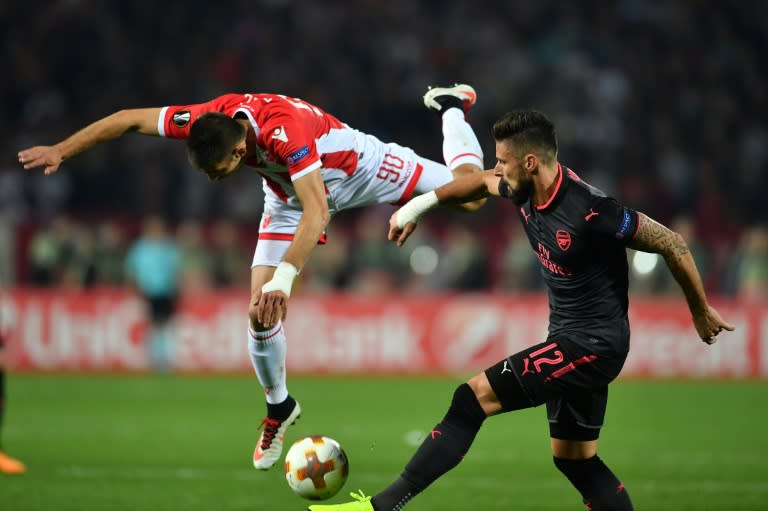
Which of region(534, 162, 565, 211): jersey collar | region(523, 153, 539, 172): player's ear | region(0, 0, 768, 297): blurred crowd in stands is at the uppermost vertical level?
region(0, 0, 768, 297): blurred crowd in stands

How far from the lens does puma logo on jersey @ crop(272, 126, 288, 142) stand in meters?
6.50

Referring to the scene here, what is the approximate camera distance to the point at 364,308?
56.9 ft

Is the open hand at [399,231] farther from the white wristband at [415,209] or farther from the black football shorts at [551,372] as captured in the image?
the black football shorts at [551,372]

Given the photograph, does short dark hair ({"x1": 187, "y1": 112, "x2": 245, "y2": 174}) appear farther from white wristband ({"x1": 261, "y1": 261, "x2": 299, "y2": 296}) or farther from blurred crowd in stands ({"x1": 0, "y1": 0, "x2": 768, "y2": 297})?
blurred crowd in stands ({"x1": 0, "y1": 0, "x2": 768, "y2": 297})

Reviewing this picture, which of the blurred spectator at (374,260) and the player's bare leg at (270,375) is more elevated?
the blurred spectator at (374,260)

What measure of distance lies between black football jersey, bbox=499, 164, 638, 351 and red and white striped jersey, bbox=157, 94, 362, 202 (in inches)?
49.3

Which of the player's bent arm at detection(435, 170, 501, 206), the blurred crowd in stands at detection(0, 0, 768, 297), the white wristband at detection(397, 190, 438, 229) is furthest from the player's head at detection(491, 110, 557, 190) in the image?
the blurred crowd in stands at detection(0, 0, 768, 297)

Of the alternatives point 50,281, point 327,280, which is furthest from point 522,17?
point 50,281

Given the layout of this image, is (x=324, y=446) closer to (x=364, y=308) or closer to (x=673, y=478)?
(x=673, y=478)

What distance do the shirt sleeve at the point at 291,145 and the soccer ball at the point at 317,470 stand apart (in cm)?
159

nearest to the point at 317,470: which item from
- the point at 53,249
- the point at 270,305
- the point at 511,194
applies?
the point at 270,305

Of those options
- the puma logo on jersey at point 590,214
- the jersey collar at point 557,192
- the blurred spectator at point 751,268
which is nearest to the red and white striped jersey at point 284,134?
the jersey collar at point 557,192

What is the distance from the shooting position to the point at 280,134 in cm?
652

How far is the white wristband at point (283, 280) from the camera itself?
5.97 m
